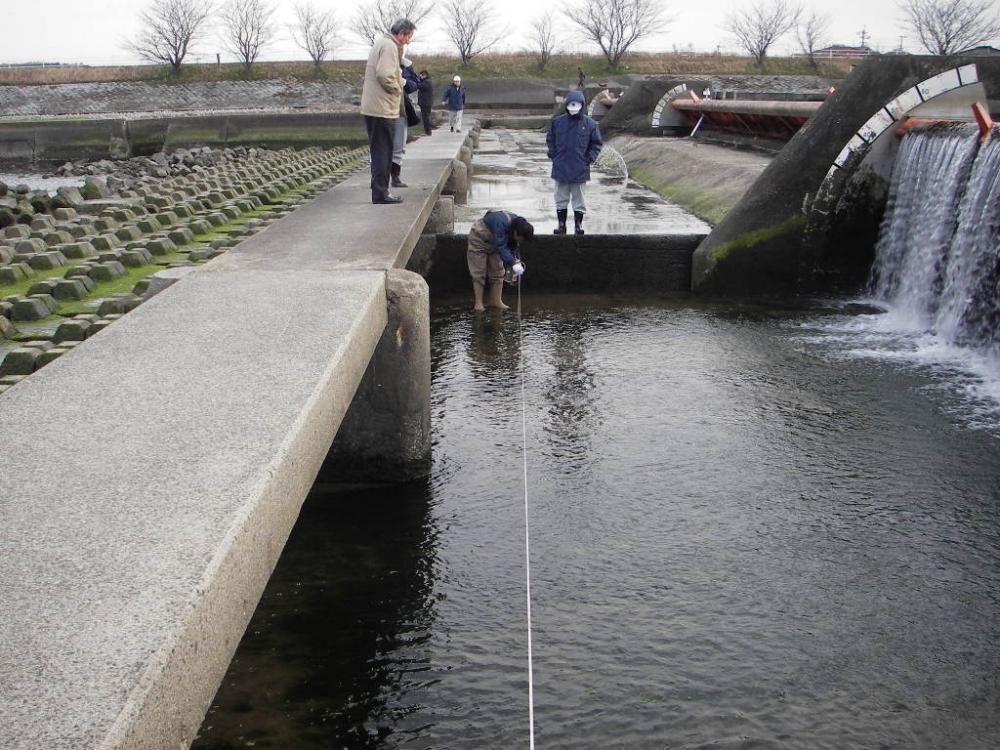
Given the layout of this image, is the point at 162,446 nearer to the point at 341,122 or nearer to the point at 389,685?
the point at 389,685

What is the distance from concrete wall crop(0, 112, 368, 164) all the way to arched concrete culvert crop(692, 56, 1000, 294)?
2194cm

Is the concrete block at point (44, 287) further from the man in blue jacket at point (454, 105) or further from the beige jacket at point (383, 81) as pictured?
the man in blue jacket at point (454, 105)

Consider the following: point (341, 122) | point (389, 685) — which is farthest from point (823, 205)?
point (341, 122)

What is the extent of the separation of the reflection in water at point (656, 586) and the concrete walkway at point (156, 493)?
3.09ft

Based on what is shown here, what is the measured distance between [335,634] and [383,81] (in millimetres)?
5415

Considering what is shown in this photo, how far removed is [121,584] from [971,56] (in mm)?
10165

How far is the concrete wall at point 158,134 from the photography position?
30.7m

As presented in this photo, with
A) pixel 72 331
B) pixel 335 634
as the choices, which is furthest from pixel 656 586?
pixel 72 331

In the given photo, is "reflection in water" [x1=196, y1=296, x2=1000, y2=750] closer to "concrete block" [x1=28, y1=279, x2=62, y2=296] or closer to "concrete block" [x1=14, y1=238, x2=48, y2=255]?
"concrete block" [x1=28, y1=279, x2=62, y2=296]

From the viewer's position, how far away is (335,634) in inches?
157

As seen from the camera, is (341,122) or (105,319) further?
(341,122)

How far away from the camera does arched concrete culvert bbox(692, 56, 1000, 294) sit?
9.84 meters

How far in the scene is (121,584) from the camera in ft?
6.92

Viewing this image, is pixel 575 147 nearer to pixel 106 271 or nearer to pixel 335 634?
pixel 106 271
